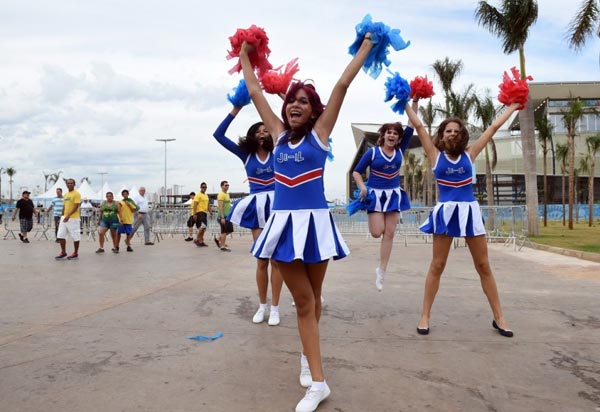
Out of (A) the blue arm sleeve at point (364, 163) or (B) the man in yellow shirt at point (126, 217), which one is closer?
(A) the blue arm sleeve at point (364, 163)

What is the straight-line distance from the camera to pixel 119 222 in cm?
1253

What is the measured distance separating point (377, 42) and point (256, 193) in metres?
2.15

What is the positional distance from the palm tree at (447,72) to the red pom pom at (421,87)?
23826 mm

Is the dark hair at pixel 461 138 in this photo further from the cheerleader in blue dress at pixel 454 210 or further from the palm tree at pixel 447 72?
the palm tree at pixel 447 72

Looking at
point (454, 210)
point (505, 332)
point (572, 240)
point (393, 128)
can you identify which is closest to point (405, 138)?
point (393, 128)

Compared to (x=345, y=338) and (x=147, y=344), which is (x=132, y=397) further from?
(x=345, y=338)

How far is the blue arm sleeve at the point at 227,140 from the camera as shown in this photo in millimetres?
4430

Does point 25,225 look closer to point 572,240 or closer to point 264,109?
point 264,109

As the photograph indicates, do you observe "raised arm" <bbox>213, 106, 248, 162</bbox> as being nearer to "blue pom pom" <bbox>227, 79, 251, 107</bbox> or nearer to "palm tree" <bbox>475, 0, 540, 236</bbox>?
"blue pom pom" <bbox>227, 79, 251, 107</bbox>

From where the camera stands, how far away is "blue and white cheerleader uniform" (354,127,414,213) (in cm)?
571

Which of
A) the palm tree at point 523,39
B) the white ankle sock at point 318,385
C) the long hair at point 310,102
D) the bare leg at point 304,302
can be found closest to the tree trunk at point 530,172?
the palm tree at point 523,39

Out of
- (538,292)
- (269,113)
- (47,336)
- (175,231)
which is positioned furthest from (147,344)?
(175,231)

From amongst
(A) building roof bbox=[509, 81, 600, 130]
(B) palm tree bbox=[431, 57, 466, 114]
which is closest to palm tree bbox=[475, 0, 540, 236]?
(B) palm tree bbox=[431, 57, 466, 114]

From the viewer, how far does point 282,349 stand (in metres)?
3.66
